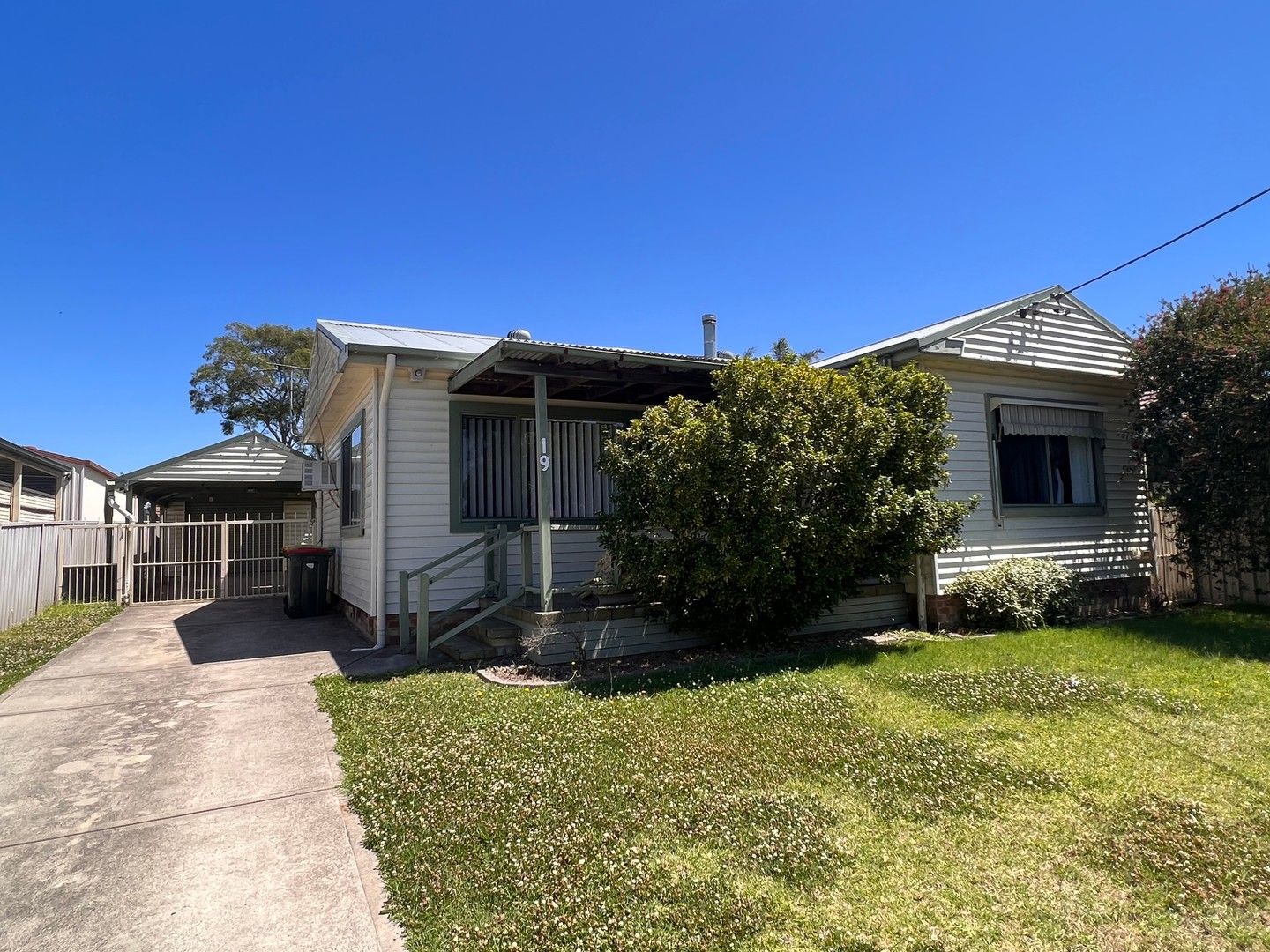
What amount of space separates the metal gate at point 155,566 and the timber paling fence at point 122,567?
17mm

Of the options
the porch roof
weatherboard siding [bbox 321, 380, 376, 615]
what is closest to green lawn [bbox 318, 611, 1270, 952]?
weatherboard siding [bbox 321, 380, 376, 615]

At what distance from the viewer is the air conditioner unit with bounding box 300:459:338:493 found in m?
11.3

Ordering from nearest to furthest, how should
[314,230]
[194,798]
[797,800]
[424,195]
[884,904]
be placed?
[884,904] → [797,800] → [194,798] → [424,195] → [314,230]

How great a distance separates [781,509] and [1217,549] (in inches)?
283

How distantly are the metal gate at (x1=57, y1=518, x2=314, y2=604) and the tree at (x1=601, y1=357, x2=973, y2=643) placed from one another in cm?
991

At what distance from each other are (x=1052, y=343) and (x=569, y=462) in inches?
270

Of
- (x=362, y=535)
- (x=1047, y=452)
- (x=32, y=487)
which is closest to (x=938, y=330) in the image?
(x=1047, y=452)

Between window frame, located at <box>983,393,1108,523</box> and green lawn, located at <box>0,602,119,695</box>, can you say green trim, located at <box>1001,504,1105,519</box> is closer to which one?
window frame, located at <box>983,393,1108,523</box>

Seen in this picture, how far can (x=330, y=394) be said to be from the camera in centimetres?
941

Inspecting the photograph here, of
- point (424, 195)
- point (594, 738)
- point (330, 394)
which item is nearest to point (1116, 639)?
point (594, 738)

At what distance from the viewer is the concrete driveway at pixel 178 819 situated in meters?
2.62

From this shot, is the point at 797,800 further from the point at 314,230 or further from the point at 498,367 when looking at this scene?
the point at 314,230

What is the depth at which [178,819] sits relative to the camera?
3.52 m

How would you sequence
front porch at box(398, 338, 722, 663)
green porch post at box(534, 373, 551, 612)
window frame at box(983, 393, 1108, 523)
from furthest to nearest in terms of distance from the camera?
window frame at box(983, 393, 1108, 523) < front porch at box(398, 338, 722, 663) < green porch post at box(534, 373, 551, 612)
